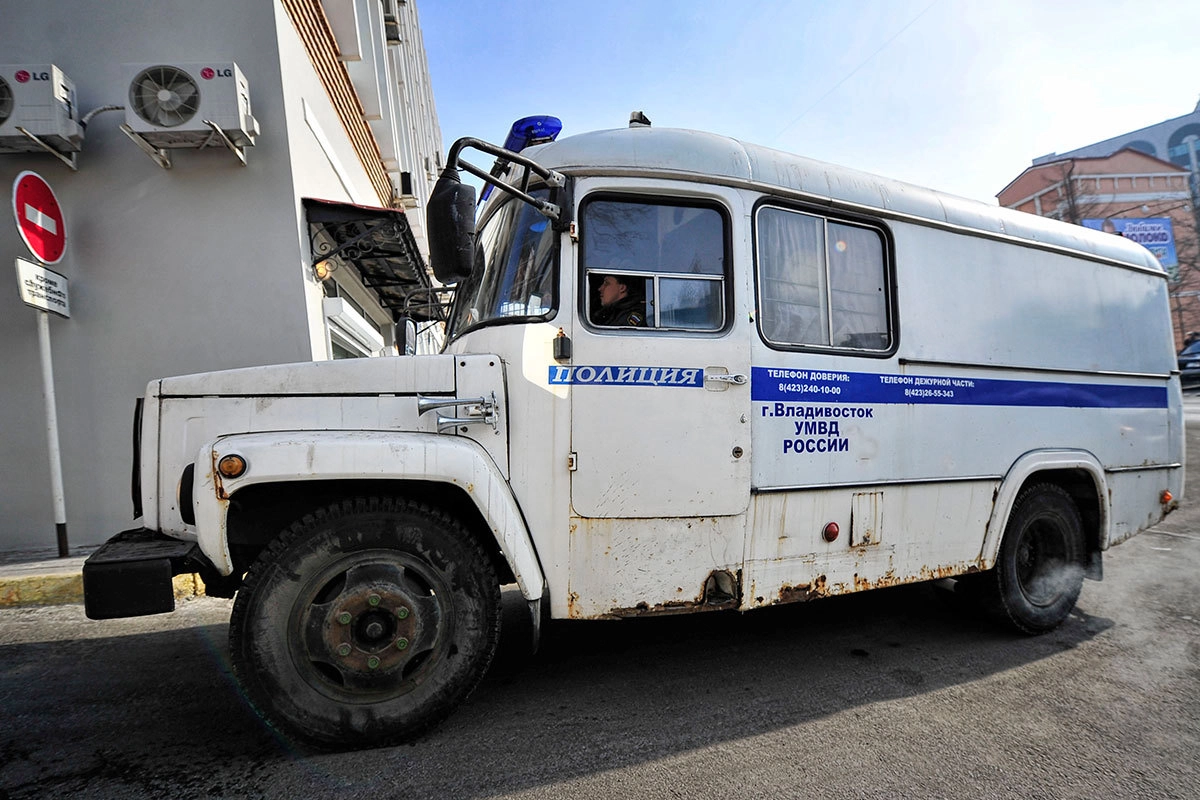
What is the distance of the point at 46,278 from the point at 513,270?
5.34 meters

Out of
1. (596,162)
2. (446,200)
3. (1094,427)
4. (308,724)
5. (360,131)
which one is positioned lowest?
(308,724)

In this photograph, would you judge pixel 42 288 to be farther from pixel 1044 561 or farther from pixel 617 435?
pixel 1044 561

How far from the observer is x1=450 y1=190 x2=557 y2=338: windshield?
309 centimetres

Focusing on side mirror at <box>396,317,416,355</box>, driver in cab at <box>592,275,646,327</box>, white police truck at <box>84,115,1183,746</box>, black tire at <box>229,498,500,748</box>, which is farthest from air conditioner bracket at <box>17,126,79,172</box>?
driver in cab at <box>592,275,646,327</box>

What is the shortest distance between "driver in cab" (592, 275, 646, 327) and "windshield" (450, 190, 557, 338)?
0.76 feet

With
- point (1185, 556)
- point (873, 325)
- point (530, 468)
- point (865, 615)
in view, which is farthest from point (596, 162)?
point (1185, 556)

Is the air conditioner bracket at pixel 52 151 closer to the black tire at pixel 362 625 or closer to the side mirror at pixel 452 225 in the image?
the side mirror at pixel 452 225

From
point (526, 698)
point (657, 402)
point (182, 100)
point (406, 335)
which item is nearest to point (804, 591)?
point (657, 402)

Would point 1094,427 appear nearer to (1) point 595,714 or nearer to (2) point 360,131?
(1) point 595,714

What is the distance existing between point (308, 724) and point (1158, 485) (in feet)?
18.8

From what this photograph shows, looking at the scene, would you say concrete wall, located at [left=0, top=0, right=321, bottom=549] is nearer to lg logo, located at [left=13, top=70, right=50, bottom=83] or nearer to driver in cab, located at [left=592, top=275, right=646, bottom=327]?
lg logo, located at [left=13, top=70, right=50, bottom=83]

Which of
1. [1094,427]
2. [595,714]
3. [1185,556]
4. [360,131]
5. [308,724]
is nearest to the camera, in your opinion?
[308,724]

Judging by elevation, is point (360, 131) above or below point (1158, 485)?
above

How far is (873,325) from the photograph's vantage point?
12.4 ft
